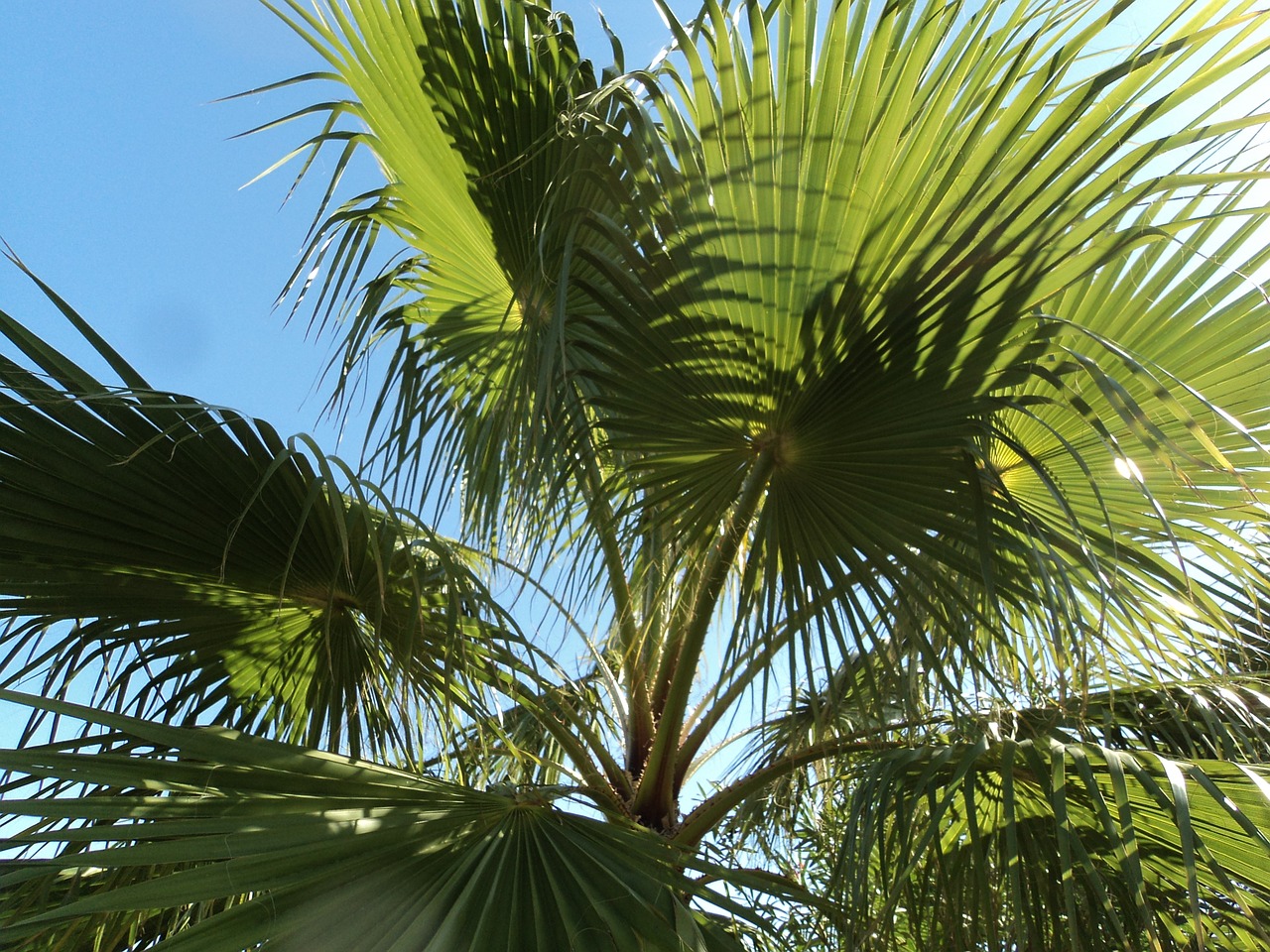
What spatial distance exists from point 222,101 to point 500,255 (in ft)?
2.40

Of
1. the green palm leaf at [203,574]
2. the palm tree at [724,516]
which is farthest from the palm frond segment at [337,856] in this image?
the green palm leaf at [203,574]

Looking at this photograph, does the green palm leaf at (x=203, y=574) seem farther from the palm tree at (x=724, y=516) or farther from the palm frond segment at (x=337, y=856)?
the palm frond segment at (x=337, y=856)

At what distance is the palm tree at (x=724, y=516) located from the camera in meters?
1.29

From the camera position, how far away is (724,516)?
1867 mm

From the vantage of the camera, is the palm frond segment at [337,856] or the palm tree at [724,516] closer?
the palm frond segment at [337,856]

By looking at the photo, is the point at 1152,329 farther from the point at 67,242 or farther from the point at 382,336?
the point at 67,242

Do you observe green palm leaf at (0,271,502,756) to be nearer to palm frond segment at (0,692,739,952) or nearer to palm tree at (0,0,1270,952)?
palm tree at (0,0,1270,952)

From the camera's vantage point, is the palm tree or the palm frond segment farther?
the palm tree

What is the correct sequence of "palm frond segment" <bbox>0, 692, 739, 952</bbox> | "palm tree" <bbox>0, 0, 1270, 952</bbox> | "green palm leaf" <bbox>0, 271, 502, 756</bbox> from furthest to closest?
"green palm leaf" <bbox>0, 271, 502, 756</bbox> < "palm tree" <bbox>0, 0, 1270, 952</bbox> < "palm frond segment" <bbox>0, 692, 739, 952</bbox>

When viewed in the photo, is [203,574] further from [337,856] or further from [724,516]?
[724,516]

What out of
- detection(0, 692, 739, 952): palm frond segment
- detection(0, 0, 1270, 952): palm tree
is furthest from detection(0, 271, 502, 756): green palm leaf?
detection(0, 692, 739, 952): palm frond segment

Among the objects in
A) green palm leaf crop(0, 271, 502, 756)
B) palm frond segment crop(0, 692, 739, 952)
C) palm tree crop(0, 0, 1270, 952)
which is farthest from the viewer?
green palm leaf crop(0, 271, 502, 756)

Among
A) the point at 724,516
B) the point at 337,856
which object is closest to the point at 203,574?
the point at 337,856

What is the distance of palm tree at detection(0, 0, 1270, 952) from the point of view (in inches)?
50.9
